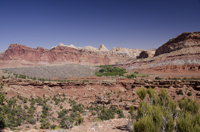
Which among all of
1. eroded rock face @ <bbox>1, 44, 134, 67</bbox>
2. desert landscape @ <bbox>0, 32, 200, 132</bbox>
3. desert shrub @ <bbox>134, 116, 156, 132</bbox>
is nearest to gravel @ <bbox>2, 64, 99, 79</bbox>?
desert landscape @ <bbox>0, 32, 200, 132</bbox>

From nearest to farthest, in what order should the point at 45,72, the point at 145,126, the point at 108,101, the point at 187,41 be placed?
the point at 145,126
the point at 108,101
the point at 45,72
the point at 187,41

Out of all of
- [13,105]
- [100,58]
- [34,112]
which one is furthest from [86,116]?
[100,58]

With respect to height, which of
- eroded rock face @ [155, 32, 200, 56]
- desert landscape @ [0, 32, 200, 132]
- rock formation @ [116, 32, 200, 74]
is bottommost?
desert landscape @ [0, 32, 200, 132]

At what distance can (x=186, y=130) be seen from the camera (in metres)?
4.26

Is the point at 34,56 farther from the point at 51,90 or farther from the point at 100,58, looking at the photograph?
the point at 51,90

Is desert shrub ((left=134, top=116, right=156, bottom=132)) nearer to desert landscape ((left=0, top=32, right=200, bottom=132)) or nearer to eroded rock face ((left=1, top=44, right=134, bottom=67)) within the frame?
desert landscape ((left=0, top=32, right=200, bottom=132))

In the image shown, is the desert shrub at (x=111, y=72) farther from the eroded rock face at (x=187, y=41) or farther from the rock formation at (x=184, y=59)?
the eroded rock face at (x=187, y=41)

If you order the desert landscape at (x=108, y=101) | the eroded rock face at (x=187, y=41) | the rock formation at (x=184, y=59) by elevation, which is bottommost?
the desert landscape at (x=108, y=101)

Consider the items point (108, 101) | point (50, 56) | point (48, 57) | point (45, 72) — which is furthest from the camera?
point (50, 56)

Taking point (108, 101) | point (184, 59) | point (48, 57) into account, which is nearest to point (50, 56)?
point (48, 57)

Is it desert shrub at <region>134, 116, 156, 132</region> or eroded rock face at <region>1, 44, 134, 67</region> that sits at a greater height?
eroded rock face at <region>1, 44, 134, 67</region>

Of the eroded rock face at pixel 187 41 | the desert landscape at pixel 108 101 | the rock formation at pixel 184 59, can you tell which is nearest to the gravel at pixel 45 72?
the desert landscape at pixel 108 101

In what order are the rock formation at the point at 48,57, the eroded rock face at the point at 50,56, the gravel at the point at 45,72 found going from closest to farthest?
the gravel at the point at 45,72 < the rock formation at the point at 48,57 < the eroded rock face at the point at 50,56

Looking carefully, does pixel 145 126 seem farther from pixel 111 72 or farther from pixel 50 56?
pixel 50 56
